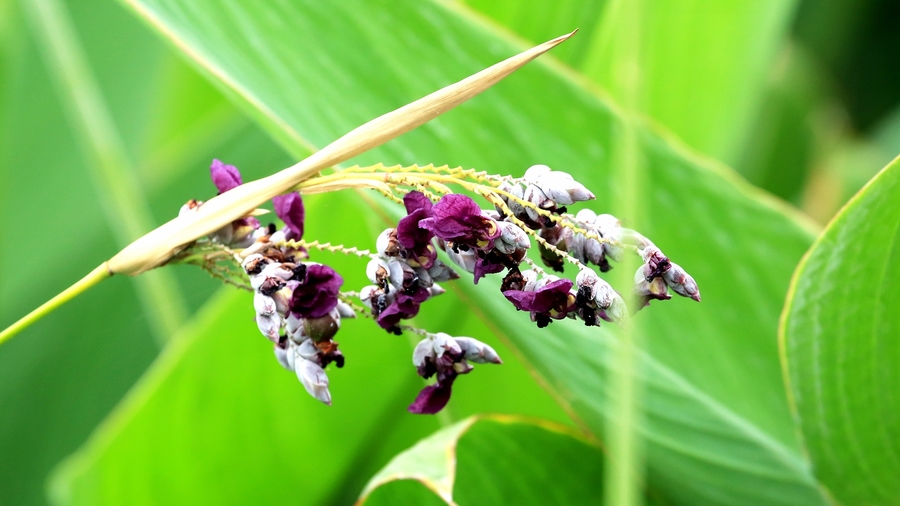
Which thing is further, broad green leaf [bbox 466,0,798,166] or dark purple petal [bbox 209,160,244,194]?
broad green leaf [bbox 466,0,798,166]

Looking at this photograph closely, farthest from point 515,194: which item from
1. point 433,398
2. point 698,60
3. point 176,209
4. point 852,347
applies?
point 176,209

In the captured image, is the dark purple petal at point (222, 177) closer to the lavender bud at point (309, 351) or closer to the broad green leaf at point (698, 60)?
the lavender bud at point (309, 351)

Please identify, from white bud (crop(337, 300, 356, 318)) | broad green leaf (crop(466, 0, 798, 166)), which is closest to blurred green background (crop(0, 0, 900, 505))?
broad green leaf (crop(466, 0, 798, 166))

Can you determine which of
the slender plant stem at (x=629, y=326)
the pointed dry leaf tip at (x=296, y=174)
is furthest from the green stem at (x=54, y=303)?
the slender plant stem at (x=629, y=326)

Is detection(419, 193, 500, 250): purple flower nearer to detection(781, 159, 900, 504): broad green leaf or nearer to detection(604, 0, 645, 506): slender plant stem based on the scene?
detection(604, 0, 645, 506): slender plant stem

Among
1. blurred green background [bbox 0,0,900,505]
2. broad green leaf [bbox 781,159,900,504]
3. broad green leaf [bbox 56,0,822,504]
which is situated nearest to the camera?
broad green leaf [bbox 781,159,900,504]

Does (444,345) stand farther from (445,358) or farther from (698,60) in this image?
(698,60)
